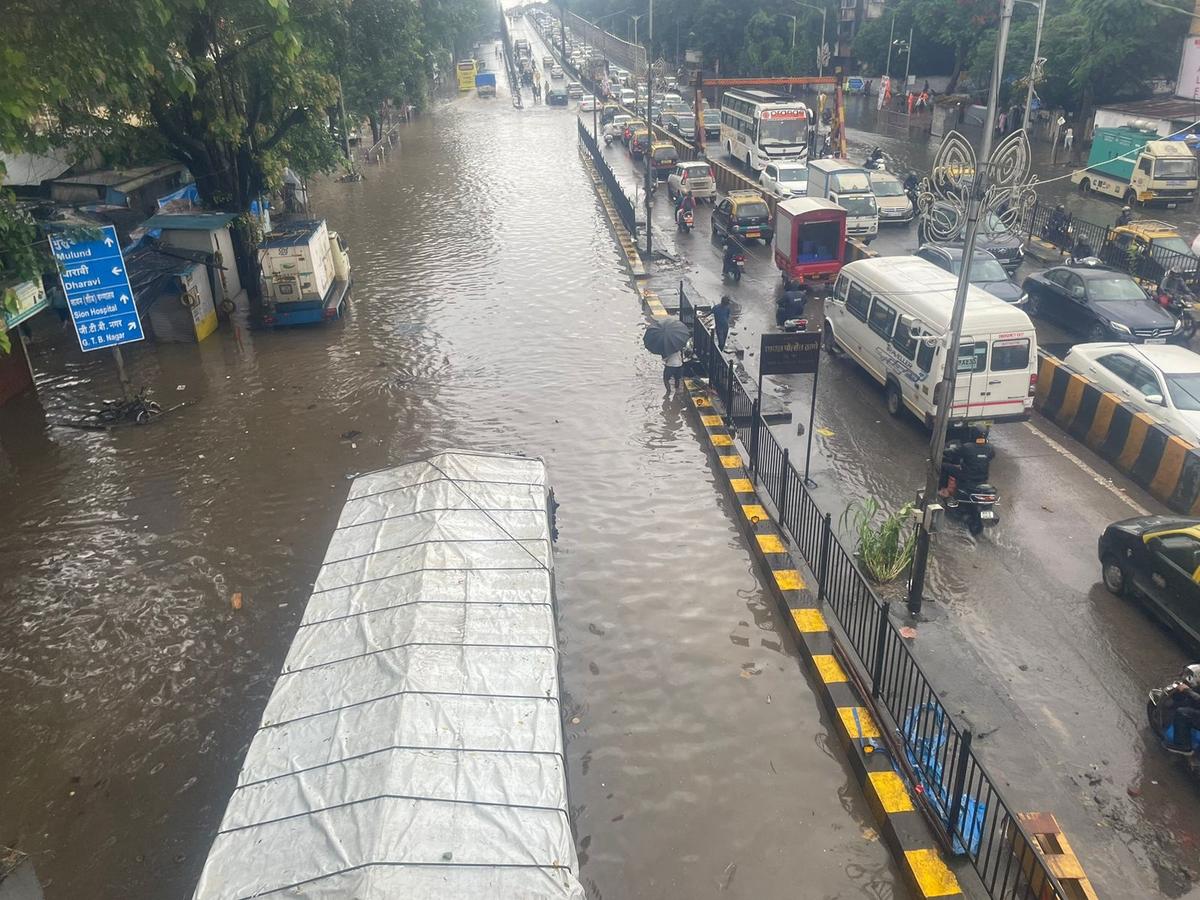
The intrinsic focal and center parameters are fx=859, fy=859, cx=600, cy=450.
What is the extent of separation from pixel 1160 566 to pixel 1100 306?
989cm

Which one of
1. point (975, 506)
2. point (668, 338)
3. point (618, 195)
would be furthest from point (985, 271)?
point (618, 195)

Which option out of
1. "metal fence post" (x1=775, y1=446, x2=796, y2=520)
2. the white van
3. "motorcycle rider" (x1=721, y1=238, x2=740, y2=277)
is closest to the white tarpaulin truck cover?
"metal fence post" (x1=775, y1=446, x2=796, y2=520)

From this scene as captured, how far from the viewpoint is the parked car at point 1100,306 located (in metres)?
15.9

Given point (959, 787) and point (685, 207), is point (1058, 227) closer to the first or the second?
point (685, 207)

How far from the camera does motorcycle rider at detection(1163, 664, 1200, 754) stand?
22.9 ft

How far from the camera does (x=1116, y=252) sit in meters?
20.9

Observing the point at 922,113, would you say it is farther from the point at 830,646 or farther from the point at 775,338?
the point at 830,646

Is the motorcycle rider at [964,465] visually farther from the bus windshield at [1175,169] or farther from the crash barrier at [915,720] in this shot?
the bus windshield at [1175,169]

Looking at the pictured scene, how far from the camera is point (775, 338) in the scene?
11.5 meters

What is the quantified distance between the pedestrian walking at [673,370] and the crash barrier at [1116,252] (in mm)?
12079

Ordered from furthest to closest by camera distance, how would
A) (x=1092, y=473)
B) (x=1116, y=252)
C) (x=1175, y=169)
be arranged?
1. (x=1175, y=169)
2. (x=1116, y=252)
3. (x=1092, y=473)

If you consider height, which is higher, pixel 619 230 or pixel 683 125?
pixel 683 125

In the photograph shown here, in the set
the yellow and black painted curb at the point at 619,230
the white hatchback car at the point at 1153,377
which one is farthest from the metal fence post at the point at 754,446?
the yellow and black painted curb at the point at 619,230

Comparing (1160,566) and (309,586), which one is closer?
(1160,566)
